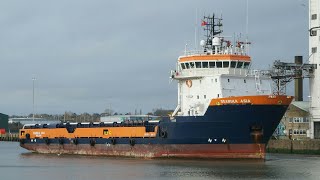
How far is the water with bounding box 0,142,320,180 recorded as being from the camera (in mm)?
38281

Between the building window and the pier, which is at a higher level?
the building window

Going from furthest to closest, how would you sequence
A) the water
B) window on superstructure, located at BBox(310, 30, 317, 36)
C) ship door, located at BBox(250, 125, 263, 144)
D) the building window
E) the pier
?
the pier → the building window → window on superstructure, located at BBox(310, 30, 317, 36) → ship door, located at BBox(250, 125, 263, 144) → the water

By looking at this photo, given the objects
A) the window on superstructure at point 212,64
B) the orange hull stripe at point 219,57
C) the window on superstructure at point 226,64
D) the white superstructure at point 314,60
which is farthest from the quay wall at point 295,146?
the window on superstructure at point 212,64

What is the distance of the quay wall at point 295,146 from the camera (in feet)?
190

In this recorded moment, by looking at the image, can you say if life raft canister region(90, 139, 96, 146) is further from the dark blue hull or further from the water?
the dark blue hull

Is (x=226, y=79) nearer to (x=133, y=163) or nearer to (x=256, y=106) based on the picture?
(x=256, y=106)

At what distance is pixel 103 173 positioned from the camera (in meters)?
40.3

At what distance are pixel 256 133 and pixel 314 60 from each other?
21.9m

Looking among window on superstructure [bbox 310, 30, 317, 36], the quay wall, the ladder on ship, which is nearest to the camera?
the ladder on ship

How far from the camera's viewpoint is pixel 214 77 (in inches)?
1913

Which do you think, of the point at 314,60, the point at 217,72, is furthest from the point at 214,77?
the point at 314,60

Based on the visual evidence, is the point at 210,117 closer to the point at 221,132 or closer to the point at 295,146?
the point at 221,132

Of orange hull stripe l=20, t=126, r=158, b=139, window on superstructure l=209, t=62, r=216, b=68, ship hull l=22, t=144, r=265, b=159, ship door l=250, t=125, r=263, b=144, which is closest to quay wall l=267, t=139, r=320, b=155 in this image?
ship hull l=22, t=144, r=265, b=159

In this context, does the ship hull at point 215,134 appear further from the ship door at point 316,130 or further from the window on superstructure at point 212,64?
the ship door at point 316,130
